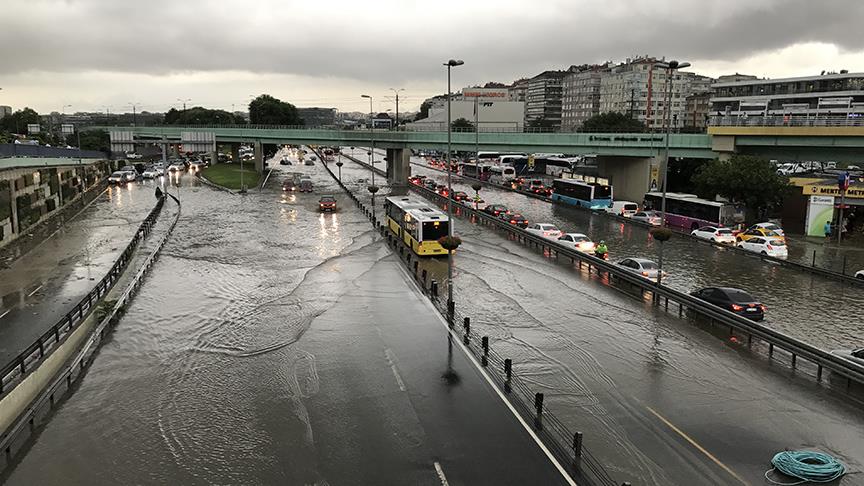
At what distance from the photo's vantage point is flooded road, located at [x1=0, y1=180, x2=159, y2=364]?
2359cm

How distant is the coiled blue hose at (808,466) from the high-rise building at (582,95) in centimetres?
17256

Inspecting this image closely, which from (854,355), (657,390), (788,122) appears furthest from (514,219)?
(657,390)

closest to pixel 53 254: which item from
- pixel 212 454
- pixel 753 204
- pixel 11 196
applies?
pixel 11 196

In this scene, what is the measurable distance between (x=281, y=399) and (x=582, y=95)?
187 m

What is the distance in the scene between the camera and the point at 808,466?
500 inches

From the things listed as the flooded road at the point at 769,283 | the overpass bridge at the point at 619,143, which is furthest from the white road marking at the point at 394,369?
the overpass bridge at the point at 619,143

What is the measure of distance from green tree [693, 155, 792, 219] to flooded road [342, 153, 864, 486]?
86.2ft

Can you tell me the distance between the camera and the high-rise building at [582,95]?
184 meters

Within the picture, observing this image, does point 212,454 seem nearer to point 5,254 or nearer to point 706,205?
point 5,254

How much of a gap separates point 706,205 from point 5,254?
47.7 m

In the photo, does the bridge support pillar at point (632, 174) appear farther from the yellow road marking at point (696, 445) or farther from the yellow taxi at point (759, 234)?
the yellow road marking at point (696, 445)

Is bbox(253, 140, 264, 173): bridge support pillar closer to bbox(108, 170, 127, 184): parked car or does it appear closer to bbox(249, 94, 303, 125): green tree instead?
bbox(108, 170, 127, 184): parked car

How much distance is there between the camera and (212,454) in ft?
45.6

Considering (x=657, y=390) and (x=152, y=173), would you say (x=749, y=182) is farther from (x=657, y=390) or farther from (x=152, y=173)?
(x=152, y=173)
